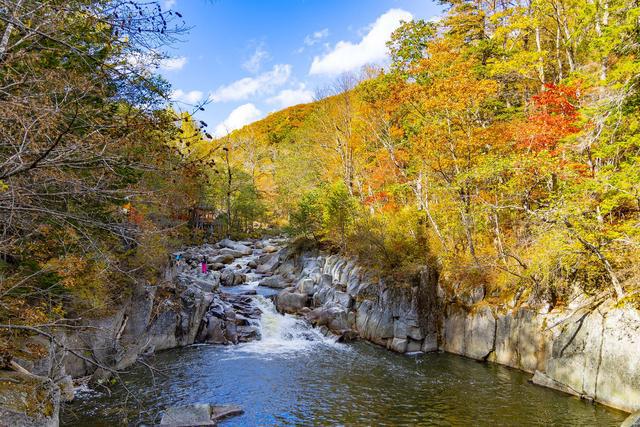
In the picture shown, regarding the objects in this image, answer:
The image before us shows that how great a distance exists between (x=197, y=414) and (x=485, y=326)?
445 inches

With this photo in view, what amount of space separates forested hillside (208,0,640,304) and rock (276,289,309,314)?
4.42 m

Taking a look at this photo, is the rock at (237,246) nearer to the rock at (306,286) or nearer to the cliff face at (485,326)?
the cliff face at (485,326)

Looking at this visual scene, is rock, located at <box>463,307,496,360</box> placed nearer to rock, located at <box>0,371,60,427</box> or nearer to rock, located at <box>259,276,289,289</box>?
rock, located at <box>259,276,289,289</box>

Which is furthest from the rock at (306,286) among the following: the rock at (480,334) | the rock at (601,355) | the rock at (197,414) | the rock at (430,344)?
the rock at (601,355)

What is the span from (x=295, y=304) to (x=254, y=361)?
6.64 m

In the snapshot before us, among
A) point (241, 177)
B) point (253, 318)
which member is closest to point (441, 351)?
point (253, 318)

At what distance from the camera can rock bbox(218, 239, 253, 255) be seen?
1458 inches

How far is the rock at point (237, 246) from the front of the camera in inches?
1458

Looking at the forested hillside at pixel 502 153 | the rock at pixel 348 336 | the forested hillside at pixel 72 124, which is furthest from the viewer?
the rock at pixel 348 336

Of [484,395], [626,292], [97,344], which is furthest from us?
[97,344]

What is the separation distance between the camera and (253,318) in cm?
2011

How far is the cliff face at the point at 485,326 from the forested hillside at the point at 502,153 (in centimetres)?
89

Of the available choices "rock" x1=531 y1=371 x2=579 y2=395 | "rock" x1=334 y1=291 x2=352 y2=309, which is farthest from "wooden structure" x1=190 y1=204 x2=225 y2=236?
"rock" x1=531 y1=371 x2=579 y2=395

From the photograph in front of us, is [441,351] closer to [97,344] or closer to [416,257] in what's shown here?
[416,257]
